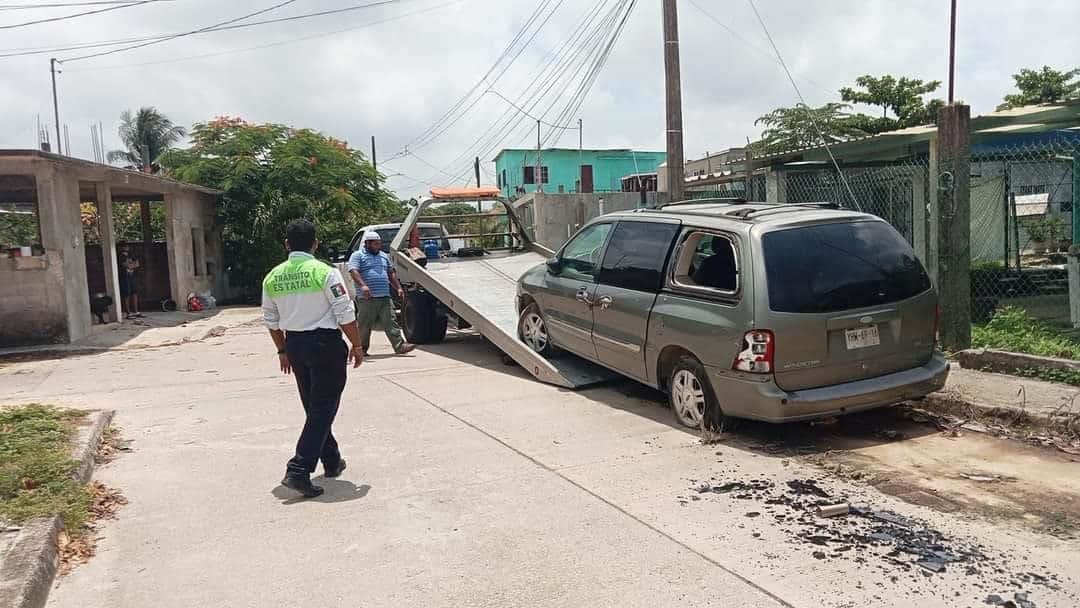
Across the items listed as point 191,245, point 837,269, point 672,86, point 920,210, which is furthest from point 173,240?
point 837,269

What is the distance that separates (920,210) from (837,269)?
4.25m

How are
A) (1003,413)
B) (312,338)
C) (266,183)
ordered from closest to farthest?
(312,338), (1003,413), (266,183)

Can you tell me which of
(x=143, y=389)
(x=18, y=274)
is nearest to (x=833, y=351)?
(x=143, y=389)

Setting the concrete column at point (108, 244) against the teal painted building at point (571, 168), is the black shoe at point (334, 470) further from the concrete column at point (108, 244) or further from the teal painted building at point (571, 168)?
the teal painted building at point (571, 168)

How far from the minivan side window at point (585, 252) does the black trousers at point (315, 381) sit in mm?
3058

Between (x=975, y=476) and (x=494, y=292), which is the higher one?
(x=494, y=292)

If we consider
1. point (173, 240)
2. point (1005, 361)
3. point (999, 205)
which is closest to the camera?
point (1005, 361)

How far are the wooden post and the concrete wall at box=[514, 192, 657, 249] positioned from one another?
9.98 metres

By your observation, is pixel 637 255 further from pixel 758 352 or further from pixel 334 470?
pixel 334 470

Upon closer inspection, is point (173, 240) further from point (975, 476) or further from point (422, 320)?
point (975, 476)

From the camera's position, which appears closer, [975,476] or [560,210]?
[975,476]

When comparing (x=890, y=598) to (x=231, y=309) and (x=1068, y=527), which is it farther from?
(x=231, y=309)

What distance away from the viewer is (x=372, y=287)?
10.7m

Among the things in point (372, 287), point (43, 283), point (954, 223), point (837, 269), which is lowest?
point (372, 287)
